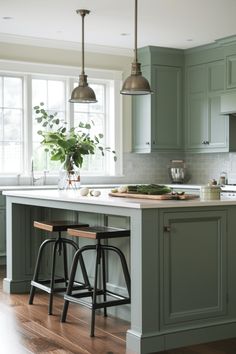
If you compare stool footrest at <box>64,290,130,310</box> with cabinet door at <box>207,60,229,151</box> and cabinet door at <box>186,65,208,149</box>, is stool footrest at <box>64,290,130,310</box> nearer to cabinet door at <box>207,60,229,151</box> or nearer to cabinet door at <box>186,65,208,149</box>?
cabinet door at <box>207,60,229,151</box>

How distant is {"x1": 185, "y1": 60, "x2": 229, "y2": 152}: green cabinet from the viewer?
25.1ft

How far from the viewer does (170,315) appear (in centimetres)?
392

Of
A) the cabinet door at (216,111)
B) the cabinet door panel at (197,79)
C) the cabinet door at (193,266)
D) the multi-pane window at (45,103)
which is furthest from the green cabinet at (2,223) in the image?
the cabinet door at (193,266)

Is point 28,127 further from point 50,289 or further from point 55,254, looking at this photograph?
point 50,289

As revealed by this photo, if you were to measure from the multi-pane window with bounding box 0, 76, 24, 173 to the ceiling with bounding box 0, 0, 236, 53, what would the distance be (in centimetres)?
55

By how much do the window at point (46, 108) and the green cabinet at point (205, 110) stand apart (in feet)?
3.07

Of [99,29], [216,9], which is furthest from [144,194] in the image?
[99,29]

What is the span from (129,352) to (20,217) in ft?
7.57

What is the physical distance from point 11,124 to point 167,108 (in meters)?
2.03

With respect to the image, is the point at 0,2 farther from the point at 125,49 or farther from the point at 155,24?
the point at 125,49

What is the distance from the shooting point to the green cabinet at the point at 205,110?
765cm

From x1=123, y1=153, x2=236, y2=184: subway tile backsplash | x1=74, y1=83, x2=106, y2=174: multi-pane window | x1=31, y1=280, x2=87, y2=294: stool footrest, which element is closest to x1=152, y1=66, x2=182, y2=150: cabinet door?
x1=123, y1=153, x2=236, y2=184: subway tile backsplash

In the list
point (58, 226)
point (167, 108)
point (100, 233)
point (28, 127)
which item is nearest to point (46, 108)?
point (28, 127)

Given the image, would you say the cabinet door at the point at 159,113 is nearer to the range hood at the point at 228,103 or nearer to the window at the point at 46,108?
the window at the point at 46,108
